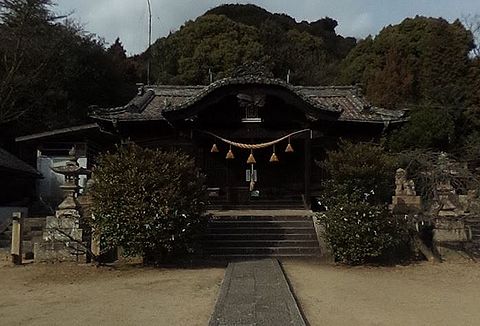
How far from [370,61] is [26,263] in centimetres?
3128

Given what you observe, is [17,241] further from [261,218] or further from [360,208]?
[360,208]

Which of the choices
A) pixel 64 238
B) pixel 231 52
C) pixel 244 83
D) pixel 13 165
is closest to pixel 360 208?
pixel 244 83

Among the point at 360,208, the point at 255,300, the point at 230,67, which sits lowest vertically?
the point at 255,300

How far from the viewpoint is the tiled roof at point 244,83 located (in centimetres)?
1777

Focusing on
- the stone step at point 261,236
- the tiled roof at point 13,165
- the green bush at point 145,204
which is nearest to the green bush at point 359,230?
the stone step at point 261,236

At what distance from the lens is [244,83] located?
17797 mm

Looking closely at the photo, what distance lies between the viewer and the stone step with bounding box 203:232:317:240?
15.0 m

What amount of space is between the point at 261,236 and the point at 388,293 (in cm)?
601

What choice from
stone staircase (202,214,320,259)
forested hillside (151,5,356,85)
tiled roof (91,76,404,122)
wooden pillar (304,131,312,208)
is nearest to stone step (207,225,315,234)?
stone staircase (202,214,320,259)

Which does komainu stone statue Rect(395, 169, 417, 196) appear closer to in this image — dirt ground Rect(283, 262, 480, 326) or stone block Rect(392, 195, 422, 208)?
stone block Rect(392, 195, 422, 208)

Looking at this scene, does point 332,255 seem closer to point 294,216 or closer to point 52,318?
point 294,216

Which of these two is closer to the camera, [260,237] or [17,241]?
[17,241]

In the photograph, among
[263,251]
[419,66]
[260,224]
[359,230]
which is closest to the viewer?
[359,230]

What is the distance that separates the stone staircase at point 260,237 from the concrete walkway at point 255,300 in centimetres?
266
